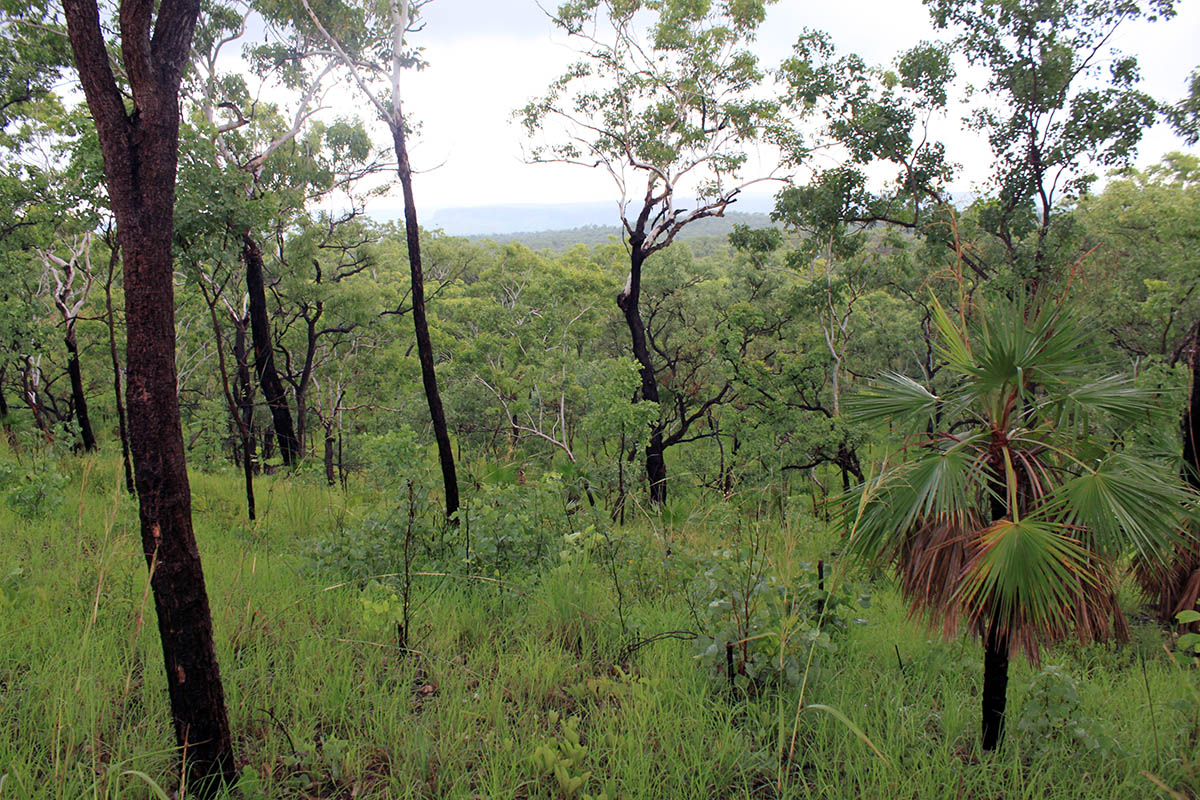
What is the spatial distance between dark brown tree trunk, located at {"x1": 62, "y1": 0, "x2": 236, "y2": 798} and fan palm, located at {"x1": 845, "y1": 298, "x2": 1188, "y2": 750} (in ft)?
8.69

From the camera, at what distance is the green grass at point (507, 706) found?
2.65m

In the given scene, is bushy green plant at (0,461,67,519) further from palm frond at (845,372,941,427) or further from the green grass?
palm frond at (845,372,941,427)

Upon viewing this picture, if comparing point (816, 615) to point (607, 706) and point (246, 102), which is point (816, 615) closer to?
point (607, 706)

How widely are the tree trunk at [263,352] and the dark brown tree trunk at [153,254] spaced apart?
11620 mm

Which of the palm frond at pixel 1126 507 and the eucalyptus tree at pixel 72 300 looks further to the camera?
the eucalyptus tree at pixel 72 300

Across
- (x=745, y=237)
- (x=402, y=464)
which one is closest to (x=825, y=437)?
(x=745, y=237)

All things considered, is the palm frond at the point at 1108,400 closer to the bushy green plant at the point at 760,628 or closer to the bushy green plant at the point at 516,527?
the bushy green plant at the point at 760,628

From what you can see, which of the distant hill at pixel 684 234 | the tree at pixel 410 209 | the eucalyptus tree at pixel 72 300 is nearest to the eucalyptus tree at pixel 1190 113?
the distant hill at pixel 684 234

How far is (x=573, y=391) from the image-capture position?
21.0 metres

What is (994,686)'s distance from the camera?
2.80 metres

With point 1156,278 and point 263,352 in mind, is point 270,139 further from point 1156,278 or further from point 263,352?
point 1156,278

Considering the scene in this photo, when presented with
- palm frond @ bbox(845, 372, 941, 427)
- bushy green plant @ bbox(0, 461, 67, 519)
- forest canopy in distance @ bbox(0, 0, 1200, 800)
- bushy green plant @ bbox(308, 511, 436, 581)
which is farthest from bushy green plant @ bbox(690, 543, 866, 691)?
bushy green plant @ bbox(0, 461, 67, 519)

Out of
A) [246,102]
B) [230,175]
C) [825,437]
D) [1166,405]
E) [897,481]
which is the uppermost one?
[246,102]

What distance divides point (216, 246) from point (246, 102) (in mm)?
8674
